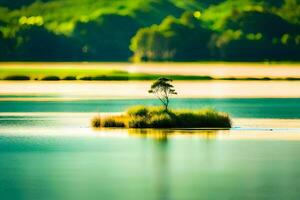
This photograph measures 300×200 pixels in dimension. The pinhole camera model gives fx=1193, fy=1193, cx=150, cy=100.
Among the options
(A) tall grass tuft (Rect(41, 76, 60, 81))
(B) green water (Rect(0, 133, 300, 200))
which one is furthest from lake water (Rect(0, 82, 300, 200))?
(A) tall grass tuft (Rect(41, 76, 60, 81))

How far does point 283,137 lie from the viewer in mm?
44031

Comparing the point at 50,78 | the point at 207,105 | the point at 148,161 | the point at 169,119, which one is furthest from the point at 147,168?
the point at 50,78

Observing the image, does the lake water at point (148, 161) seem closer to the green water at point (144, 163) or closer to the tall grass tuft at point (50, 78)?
the green water at point (144, 163)

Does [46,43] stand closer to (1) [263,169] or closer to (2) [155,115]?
(2) [155,115]

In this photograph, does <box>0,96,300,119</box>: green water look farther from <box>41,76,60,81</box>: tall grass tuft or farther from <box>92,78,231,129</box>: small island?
<box>41,76,60,81</box>: tall grass tuft

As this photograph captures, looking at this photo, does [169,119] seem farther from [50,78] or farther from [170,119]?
[50,78]

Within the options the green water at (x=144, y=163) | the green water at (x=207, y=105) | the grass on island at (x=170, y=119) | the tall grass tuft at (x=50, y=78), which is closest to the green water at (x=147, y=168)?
the green water at (x=144, y=163)

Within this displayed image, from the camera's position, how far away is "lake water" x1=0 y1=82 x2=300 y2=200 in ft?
96.5

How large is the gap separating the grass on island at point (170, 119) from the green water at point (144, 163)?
743 millimetres

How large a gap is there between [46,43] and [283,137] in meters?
155

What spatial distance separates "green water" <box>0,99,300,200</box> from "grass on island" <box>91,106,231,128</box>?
0.74 m

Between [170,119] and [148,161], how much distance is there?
10530 mm

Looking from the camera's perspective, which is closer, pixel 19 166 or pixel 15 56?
pixel 19 166

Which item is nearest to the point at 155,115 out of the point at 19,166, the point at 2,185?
the point at 19,166
